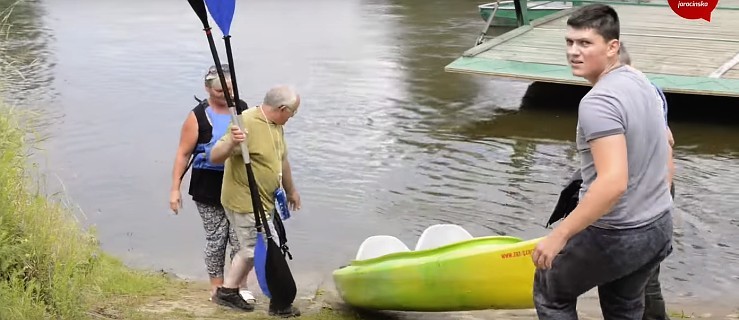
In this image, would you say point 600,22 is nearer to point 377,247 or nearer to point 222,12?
point 222,12

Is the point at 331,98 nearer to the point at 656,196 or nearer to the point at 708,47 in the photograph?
the point at 708,47

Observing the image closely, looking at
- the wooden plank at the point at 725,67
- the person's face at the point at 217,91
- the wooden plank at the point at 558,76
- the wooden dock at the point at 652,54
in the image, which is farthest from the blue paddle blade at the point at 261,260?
the wooden plank at the point at 725,67

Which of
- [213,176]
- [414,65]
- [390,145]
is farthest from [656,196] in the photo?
[414,65]

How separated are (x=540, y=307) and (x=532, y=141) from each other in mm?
7284

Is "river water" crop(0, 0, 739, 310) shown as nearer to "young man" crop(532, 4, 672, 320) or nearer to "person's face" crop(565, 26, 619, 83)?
"young man" crop(532, 4, 672, 320)

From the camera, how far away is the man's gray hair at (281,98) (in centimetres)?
463

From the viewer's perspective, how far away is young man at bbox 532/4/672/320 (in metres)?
2.92

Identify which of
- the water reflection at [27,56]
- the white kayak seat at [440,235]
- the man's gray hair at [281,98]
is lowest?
the water reflection at [27,56]

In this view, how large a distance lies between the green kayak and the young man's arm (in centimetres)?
103

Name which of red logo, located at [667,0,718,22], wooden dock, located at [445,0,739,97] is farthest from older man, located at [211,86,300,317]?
wooden dock, located at [445,0,739,97]

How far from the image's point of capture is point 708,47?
12.9 meters

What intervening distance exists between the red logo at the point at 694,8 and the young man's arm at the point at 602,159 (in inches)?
235

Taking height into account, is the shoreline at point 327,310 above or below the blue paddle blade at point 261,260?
below

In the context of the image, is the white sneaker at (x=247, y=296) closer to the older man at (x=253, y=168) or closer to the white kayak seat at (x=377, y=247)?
the older man at (x=253, y=168)
